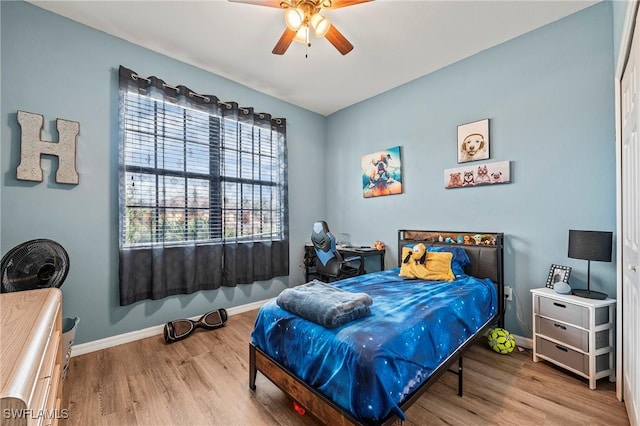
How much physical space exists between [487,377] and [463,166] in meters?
2.03

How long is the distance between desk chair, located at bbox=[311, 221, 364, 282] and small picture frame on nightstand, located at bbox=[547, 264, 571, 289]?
1.91 meters

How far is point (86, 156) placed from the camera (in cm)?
243

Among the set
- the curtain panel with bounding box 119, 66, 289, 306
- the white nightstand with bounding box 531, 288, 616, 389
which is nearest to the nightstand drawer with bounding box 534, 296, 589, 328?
the white nightstand with bounding box 531, 288, 616, 389

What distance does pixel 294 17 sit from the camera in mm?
1906

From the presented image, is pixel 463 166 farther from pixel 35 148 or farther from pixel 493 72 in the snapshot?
pixel 35 148

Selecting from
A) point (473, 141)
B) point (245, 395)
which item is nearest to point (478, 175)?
point (473, 141)

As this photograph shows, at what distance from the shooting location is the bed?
1224mm

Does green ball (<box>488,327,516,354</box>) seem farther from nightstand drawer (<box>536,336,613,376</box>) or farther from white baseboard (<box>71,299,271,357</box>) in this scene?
white baseboard (<box>71,299,271,357</box>)

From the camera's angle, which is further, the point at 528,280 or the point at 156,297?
the point at 156,297

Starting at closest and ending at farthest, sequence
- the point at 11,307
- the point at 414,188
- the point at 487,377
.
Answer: the point at 11,307
the point at 487,377
the point at 414,188

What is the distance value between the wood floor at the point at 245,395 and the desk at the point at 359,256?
157 centimetres

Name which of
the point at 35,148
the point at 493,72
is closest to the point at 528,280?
the point at 493,72

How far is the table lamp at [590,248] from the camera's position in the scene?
6.32 ft

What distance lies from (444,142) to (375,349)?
2.65m
